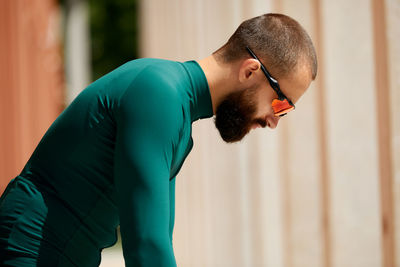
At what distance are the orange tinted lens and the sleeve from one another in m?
0.24

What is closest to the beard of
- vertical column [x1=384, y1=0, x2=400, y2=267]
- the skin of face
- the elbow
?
the skin of face

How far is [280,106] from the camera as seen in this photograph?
0.93m

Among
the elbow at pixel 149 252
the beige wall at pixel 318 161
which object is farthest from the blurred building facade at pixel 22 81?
the elbow at pixel 149 252

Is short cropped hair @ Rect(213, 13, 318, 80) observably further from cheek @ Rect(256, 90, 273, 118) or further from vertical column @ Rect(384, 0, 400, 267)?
vertical column @ Rect(384, 0, 400, 267)

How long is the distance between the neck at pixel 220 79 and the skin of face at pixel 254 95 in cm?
1

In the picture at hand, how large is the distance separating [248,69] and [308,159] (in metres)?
1.20

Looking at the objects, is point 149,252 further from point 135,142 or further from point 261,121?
point 261,121

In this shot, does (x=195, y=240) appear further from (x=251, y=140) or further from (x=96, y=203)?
(x=96, y=203)

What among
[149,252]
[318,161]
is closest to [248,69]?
[149,252]

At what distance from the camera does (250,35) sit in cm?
91

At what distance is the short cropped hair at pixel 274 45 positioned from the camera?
89 cm

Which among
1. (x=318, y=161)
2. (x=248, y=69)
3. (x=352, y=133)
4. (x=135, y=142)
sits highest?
(x=248, y=69)

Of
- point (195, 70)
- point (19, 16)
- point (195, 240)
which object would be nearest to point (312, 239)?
point (195, 240)

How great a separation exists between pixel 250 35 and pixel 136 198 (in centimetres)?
38
